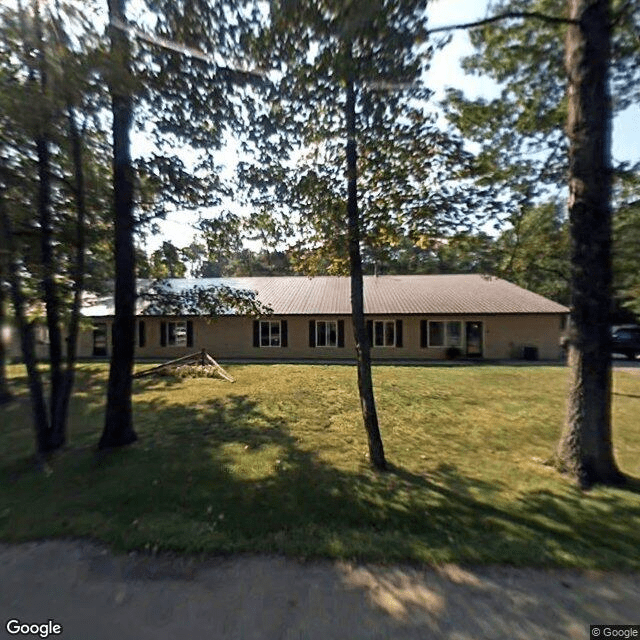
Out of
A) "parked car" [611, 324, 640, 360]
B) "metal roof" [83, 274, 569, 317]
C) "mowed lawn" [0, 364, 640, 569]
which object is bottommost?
"mowed lawn" [0, 364, 640, 569]

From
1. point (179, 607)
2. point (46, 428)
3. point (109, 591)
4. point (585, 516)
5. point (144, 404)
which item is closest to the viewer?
point (179, 607)

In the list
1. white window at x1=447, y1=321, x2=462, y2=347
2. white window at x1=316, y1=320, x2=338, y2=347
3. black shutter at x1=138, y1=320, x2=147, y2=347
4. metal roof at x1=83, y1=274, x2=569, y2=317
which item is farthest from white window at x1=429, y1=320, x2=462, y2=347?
black shutter at x1=138, y1=320, x2=147, y2=347

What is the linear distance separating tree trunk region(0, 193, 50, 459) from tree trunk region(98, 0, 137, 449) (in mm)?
948

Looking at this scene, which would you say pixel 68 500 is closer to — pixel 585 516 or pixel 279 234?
pixel 279 234

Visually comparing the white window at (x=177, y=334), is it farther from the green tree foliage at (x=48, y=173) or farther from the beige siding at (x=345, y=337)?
the green tree foliage at (x=48, y=173)

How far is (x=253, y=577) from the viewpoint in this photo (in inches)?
124

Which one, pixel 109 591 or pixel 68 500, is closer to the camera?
pixel 109 591

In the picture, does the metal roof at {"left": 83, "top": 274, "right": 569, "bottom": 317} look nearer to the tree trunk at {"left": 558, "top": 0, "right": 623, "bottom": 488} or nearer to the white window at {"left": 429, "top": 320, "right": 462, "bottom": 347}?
the white window at {"left": 429, "top": 320, "right": 462, "bottom": 347}

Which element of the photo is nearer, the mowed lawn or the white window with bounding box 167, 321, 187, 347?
the mowed lawn

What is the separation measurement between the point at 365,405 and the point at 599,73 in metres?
5.91

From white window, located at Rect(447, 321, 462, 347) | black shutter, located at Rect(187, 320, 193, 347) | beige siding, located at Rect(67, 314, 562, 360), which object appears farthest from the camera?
black shutter, located at Rect(187, 320, 193, 347)

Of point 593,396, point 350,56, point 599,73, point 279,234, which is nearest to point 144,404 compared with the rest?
point 279,234

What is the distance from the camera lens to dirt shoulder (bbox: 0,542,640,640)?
2576 millimetres

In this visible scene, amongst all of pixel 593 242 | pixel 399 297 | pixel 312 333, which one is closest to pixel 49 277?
pixel 593 242
